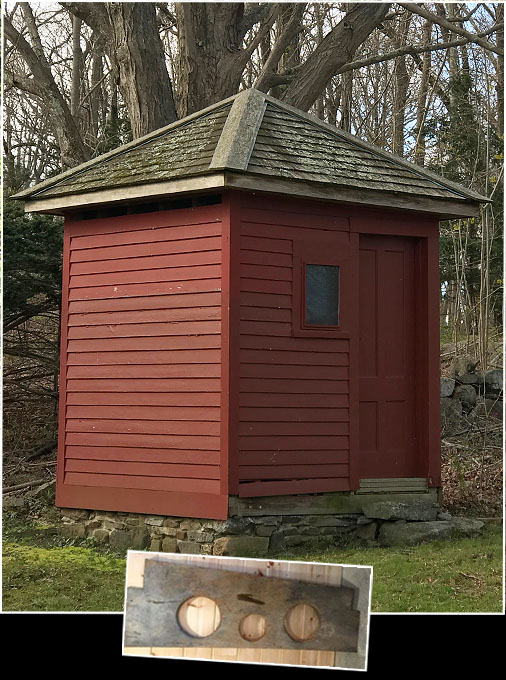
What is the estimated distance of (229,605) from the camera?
17.7 ft

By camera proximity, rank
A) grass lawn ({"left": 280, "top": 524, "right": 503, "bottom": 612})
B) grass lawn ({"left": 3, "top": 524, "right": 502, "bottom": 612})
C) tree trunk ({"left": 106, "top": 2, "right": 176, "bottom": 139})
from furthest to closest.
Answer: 1. tree trunk ({"left": 106, "top": 2, "right": 176, "bottom": 139})
2. grass lawn ({"left": 3, "top": 524, "right": 502, "bottom": 612})
3. grass lawn ({"left": 280, "top": 524, "right": 503, "bottom": 612})

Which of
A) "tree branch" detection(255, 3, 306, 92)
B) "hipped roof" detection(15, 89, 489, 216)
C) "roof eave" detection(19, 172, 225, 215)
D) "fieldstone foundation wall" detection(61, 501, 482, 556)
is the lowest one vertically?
"fieldstone foundation wall" detection(61, 501, 482, 556)

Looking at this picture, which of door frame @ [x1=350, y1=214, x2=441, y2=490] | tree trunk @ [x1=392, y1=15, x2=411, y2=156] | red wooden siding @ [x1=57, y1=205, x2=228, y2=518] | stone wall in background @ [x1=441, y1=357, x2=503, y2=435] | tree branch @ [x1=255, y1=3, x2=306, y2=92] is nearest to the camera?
red wooden siding @ [x1=57, y1=205, x2=228, y2=518]

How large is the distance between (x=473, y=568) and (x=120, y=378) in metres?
4.05

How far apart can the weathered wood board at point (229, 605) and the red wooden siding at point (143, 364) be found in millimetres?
3700

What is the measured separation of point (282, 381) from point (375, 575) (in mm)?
2130

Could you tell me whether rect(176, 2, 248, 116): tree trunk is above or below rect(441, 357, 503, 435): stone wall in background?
above

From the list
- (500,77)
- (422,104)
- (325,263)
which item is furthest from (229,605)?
(422,104)

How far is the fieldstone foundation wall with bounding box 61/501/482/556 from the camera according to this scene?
9.16m

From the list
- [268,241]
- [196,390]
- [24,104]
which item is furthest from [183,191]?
[24,104]

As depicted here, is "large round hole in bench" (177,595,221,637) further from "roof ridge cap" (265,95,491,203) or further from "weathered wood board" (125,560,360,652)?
"roof ridge cap" (265,95,491,203)

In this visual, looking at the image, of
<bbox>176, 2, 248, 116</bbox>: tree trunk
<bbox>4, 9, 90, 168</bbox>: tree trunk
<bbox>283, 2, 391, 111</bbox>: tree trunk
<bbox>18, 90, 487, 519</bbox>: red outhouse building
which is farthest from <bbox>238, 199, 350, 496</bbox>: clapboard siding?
<bbox>4, 9, 90, 168</bbox>: tree trunk

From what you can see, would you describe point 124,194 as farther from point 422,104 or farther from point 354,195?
point 422,104

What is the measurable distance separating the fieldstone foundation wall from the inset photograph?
361 centimetres
